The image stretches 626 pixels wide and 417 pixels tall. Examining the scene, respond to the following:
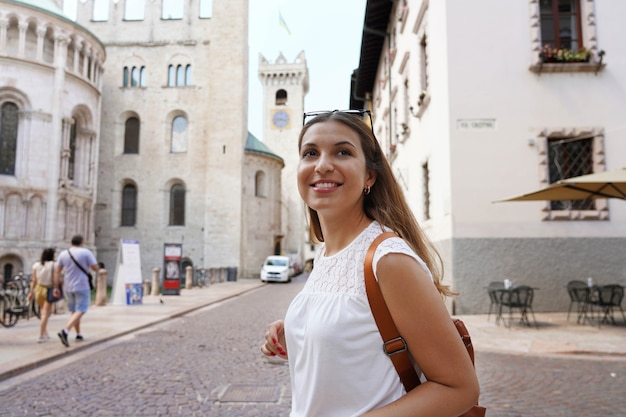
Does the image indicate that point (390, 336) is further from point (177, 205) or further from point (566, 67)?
point (177, 205)

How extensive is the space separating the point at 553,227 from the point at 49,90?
96.7 ft

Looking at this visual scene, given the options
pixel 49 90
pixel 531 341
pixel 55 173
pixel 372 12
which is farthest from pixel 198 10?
pixel 531 341

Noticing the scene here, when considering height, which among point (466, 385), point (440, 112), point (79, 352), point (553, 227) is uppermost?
point (440, 112)

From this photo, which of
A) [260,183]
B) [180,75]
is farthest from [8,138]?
[260,183]

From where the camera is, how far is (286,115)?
225ft

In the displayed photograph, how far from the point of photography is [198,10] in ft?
129

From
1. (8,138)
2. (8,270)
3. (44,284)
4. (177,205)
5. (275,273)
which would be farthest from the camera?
(177,205)

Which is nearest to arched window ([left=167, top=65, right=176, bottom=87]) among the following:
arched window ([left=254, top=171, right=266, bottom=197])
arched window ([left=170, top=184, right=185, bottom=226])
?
arched window ([left=170, top=184, right=185, bottom=226])

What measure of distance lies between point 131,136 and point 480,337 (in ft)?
116

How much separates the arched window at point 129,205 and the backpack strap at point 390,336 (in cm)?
3872

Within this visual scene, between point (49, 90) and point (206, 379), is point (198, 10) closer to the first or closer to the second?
point (49, 90)

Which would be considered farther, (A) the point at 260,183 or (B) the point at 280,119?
(B) the point at 280,119

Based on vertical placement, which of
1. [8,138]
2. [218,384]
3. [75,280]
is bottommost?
[218,384]

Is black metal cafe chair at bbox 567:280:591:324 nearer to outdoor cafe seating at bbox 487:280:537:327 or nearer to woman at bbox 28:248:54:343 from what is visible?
outdoor cafe seating at bbox 487:280:537:327
